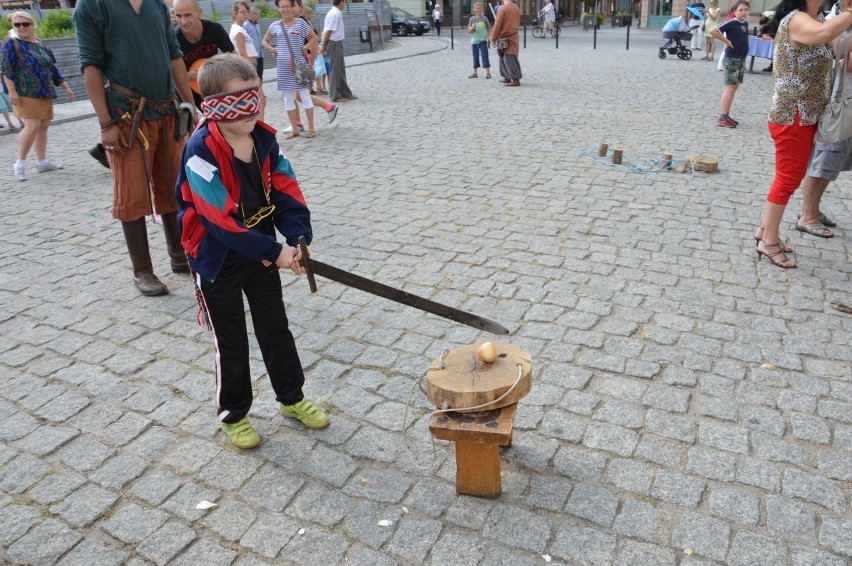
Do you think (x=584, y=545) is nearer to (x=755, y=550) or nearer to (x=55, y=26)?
(x=755, y=550)

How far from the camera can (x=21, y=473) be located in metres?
3.05

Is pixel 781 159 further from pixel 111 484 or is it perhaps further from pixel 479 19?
pixel 479 19

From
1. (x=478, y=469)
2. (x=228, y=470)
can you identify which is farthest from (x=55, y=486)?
(x=478, y=469)

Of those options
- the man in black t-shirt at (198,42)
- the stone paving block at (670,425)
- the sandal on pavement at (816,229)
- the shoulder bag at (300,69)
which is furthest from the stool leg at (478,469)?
the shoulder bag at (300,69)

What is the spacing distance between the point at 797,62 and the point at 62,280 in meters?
5.55

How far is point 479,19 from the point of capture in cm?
1573

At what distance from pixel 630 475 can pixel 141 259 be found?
3642 mm

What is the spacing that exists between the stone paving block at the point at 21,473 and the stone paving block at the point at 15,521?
0.41 ft

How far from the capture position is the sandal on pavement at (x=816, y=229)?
5.39m

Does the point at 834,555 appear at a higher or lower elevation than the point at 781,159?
lower

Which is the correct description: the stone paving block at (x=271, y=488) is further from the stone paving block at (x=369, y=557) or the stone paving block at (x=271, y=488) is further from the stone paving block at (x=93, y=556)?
the stone paving block at (x=93, y=556)

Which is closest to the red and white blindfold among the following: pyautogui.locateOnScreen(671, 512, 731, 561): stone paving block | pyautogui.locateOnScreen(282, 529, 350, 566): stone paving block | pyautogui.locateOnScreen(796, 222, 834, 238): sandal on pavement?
pyautogui.locateOnScreen(282, 529, 350, 566): stone paving block

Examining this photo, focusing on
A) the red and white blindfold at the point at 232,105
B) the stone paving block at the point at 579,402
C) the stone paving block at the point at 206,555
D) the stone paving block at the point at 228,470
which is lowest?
the stone paving block at the point at 579,402

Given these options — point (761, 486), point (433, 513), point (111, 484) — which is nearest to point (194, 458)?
point (111, 484)
